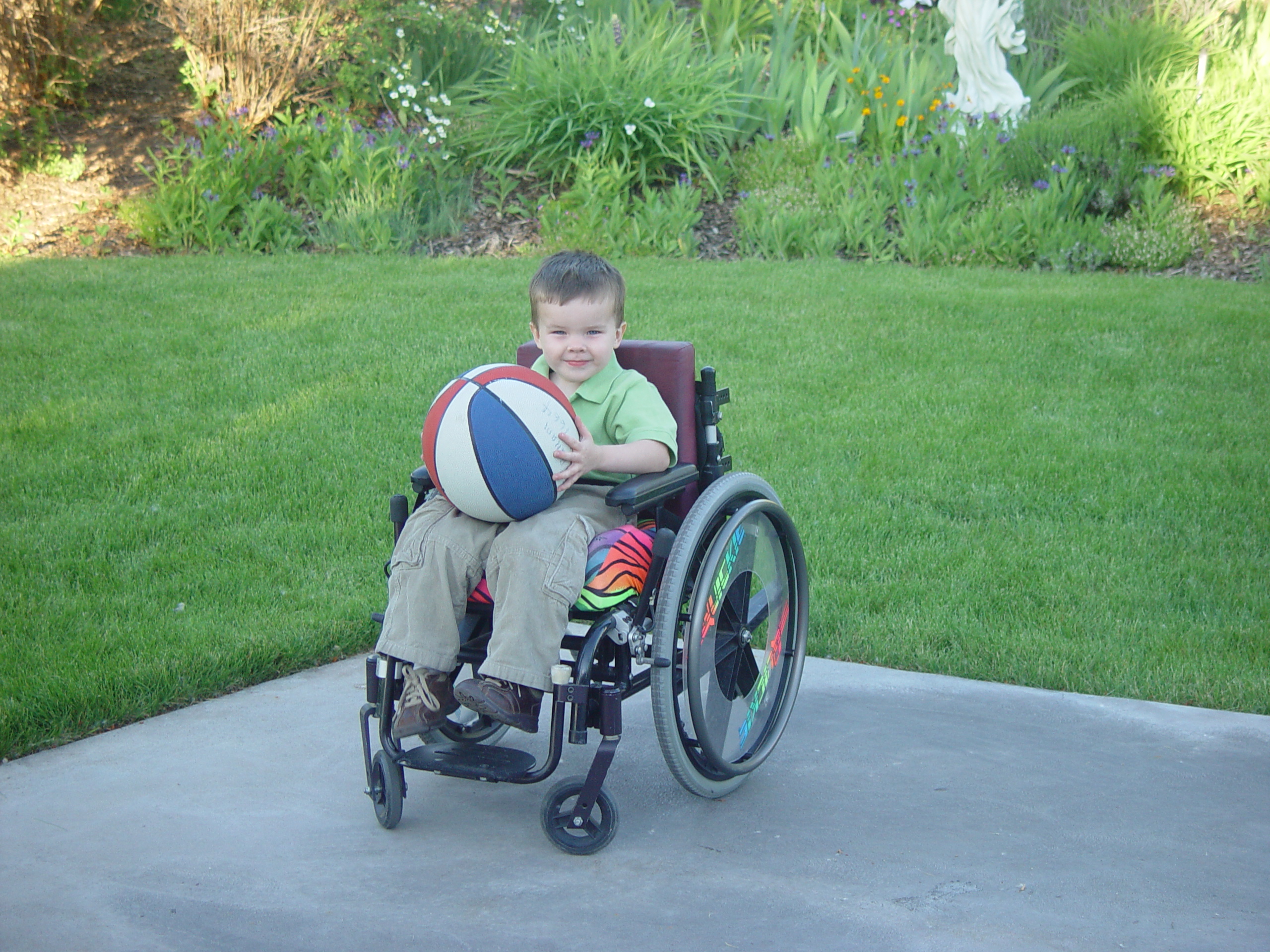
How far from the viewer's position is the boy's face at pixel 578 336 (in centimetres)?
275

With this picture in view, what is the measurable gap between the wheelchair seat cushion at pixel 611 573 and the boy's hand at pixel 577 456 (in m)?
0.15

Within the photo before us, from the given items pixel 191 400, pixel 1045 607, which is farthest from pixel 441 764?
pixel 191 400

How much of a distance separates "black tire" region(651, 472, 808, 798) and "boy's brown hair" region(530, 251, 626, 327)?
524 mm

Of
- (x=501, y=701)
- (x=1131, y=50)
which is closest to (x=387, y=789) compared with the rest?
(x=501, y=701)

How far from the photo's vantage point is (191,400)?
18.3 ft

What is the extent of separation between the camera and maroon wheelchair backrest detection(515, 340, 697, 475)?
2.93 meters

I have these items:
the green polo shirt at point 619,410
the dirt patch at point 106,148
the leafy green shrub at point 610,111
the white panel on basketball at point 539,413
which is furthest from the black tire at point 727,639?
the dirt patch at point 106,148

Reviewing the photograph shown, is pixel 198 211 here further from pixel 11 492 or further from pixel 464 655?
pixel 464 655

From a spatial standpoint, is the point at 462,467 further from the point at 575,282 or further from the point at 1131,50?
the point at 1131,50

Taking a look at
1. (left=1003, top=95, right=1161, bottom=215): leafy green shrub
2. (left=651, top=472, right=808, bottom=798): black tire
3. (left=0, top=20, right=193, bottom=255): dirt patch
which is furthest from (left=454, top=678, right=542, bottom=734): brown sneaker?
(left=1003, top=95, right=1161, bottom=215): leafy green shrub

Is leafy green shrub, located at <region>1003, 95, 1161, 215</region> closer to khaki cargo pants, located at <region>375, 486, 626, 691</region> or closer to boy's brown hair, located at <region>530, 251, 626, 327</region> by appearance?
boy's brown hair, located at <region>530, 251, 626, 327</region>

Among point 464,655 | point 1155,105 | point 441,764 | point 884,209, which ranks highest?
point 1155,105

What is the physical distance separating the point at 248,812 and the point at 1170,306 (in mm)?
6054

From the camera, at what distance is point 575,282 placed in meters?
2.72
